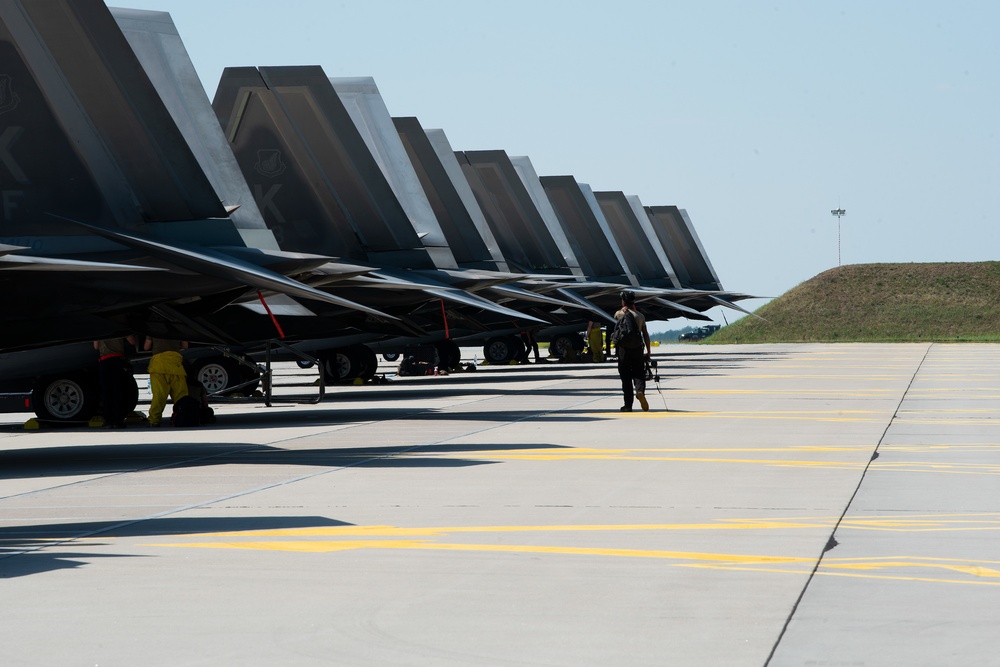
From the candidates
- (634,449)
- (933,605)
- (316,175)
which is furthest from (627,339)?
(933,605)

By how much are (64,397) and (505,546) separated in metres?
12.8

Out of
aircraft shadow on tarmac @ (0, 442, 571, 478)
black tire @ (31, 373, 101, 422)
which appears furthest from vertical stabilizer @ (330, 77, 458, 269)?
aircraft shadow on tarmac @ (0, 442, 571, 478)

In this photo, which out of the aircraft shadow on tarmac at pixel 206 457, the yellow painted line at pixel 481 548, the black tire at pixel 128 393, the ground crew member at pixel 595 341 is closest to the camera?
the yellow painted line at pixel 481 548

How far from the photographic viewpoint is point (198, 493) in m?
11.7

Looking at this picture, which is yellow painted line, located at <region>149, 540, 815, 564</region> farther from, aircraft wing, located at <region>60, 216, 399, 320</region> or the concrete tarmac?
aircraft wing, located at <region>60, 216, 399, 320</region>

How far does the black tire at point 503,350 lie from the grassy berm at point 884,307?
154 feet

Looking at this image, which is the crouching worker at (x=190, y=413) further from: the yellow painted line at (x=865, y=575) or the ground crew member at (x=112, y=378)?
the yellow painted line at (x=865, y=575)

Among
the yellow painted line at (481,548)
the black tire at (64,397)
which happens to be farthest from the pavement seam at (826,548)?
the black tire at (64,397)

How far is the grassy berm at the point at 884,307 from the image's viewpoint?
95.3 metres

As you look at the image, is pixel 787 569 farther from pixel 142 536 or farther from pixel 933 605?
pixel 142 536

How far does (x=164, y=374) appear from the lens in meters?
19.7

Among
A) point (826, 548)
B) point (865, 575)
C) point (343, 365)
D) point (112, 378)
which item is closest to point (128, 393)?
point (112, 378)

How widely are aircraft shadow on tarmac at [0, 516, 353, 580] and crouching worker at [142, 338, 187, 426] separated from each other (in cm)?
973

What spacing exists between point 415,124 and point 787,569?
2750 cm
